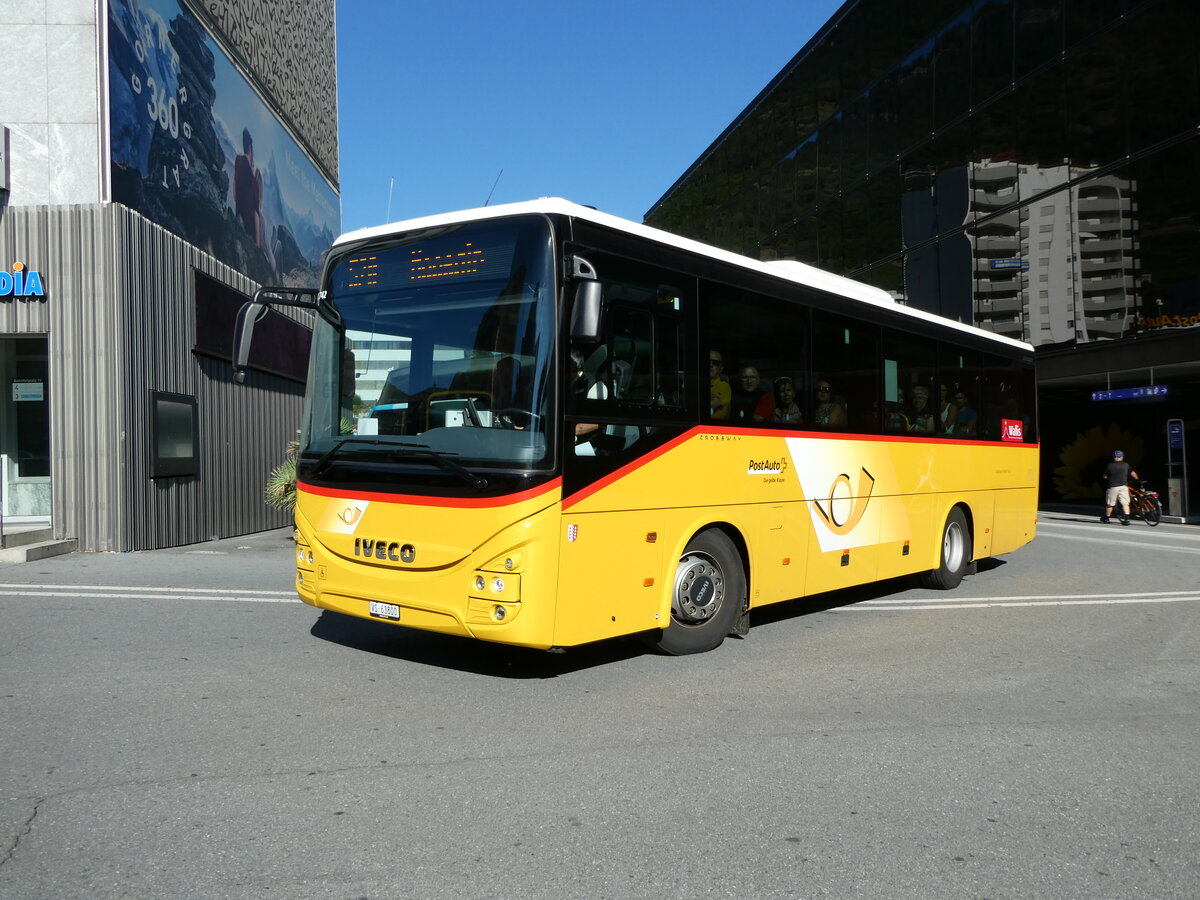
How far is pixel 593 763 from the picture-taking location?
5086 millimetres

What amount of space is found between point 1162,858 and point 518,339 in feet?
14.0

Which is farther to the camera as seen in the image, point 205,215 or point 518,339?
point 205,215

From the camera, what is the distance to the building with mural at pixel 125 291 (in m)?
15.6

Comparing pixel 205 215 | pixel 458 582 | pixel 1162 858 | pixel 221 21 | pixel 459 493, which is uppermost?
pixel 221 21

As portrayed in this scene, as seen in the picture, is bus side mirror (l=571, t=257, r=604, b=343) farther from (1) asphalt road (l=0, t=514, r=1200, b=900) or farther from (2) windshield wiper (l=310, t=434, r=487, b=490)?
(1) asphalt road (l=0, t=514, r=1200, b=900)

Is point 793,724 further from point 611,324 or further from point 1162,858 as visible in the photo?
point 611,324

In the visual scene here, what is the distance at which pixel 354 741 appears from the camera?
5367mm

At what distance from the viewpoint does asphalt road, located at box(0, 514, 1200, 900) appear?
379 centimetres

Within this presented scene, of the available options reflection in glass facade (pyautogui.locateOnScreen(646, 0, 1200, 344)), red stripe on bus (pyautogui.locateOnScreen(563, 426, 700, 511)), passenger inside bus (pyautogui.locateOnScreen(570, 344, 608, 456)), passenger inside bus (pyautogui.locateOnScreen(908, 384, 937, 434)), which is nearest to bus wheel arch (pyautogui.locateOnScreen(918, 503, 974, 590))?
passenger inside bus (pyautogui.locateOnScreen(908, 384, 937, 434))

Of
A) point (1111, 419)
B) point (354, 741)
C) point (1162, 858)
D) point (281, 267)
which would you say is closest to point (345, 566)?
point (354, 741)

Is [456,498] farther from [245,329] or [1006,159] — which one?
[1006,159]

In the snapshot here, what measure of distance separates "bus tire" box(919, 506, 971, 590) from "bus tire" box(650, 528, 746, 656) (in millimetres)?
4371

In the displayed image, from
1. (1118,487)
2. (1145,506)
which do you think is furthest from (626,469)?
(1145,506)

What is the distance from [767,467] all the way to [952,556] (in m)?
4.60
